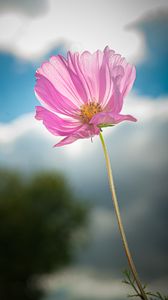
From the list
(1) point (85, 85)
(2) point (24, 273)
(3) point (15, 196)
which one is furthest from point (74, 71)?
(3) point (15, 196)

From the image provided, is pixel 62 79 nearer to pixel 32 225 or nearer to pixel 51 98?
pixel 51 98

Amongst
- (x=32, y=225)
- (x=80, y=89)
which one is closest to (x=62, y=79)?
(x=80, y=89)

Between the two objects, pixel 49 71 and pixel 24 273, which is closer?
pixel 49 71

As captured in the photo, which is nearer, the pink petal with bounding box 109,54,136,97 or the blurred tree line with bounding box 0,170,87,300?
the pink petal with bounding box 109,54,136,97

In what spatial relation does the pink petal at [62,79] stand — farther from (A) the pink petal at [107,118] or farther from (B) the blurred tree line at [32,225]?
(B) the blurred tree line at [32,225]

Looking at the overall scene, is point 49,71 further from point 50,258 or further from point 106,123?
point 50,258

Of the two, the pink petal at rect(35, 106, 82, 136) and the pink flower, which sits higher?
the pink flower

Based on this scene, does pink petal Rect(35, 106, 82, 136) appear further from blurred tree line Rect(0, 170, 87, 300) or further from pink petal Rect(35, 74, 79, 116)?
blurred tree line Rect(0, 170, 87, 300)

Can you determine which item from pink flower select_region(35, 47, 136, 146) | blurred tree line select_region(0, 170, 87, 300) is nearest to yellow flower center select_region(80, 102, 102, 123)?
pink flower select_region(35, 47, 136, 146)
